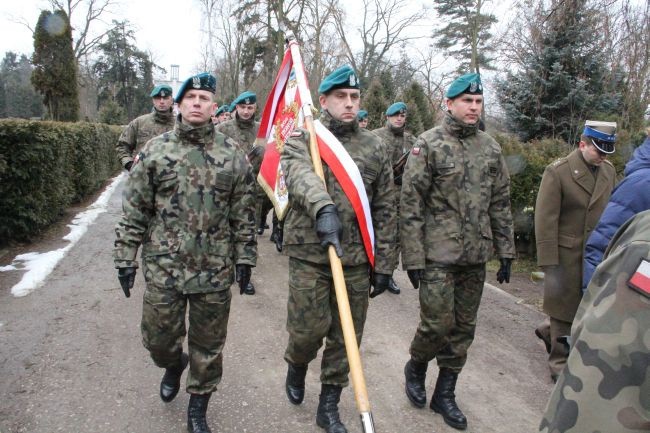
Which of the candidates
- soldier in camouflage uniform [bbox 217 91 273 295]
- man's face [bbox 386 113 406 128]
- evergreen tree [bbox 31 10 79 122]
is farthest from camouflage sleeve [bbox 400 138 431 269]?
evergreen tree [bbox 31 10 79 122]

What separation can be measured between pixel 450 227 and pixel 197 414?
201 cm

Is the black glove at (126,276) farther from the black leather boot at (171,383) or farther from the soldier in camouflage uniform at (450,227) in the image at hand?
the soldier in camouflage uniform at (450,227)

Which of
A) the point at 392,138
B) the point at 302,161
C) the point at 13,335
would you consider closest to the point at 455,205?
the point at 302,161

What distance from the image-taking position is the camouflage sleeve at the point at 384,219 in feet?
10.8

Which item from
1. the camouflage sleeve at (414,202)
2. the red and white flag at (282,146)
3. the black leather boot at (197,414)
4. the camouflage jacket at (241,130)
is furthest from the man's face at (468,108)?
the camouflage jacket at (241,130)

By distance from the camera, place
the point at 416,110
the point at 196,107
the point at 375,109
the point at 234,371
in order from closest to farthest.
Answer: the point at 196,107, the point at 234,371, the point at 375,109, the point at 416,110

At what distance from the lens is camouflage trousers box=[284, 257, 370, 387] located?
10.4ft

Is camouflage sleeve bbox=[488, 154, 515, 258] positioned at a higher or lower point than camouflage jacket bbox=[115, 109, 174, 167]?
lower

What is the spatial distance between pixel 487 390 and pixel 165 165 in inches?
113

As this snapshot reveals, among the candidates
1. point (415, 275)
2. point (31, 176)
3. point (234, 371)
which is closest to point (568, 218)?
point (415, 275)

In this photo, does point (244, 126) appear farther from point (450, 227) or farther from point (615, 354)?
point (615, 354)

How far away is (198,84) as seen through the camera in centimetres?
319

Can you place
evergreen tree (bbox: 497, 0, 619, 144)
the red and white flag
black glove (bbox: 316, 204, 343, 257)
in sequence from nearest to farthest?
1. black glove (bbox: 316, 204, 343, 257)
2. the red and white flag
3. evergreen tree (bbox: 497, 0, 619, 144)

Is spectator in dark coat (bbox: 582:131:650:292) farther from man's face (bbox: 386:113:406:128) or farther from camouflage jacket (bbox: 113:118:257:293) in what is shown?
man's face (bbox: 386:113:406:128)
